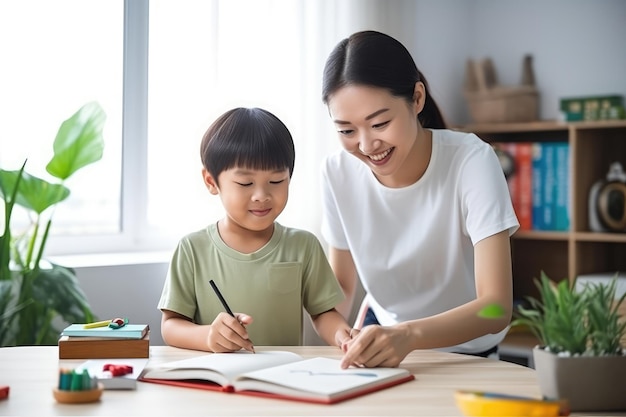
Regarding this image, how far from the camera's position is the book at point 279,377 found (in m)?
1.16

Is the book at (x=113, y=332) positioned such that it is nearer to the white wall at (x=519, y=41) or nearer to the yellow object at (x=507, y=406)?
the yellow object at (x=507, y=406)

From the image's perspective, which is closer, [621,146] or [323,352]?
[323,352]

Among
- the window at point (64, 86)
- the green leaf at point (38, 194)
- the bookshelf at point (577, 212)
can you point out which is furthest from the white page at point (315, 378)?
the bookshelf at point (577, 212)

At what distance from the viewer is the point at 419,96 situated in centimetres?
181

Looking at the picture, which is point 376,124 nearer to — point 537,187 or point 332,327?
point 332,327

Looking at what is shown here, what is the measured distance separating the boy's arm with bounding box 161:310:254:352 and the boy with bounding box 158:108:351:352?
1cm

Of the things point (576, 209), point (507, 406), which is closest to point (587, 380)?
point (507, 406)

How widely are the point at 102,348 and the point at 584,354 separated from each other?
0.79 metres

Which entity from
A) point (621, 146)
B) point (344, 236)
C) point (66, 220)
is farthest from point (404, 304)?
point (621, 146)

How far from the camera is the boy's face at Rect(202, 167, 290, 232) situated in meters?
1.63

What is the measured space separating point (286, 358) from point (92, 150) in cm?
109

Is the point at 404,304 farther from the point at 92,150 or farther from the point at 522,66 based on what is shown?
the point at 522,66

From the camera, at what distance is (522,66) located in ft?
11.9

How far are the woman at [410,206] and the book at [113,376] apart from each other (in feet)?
1.45
